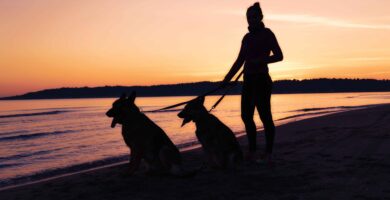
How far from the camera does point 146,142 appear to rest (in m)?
6.27

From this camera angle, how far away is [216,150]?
658 cm

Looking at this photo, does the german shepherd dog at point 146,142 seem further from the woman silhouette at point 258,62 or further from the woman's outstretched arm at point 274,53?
the woman's outstretched arm at point 274,53

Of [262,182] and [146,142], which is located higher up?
[146,142]

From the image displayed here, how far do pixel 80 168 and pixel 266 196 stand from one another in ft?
18.2

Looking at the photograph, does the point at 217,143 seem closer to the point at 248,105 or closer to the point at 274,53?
the point at 248,105

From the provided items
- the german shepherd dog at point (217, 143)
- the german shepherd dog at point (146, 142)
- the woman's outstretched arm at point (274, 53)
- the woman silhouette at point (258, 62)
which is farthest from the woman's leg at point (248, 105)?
the german shepherd dog at point (146, 142)

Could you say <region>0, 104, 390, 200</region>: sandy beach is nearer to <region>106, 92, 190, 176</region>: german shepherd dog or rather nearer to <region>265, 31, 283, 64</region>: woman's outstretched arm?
<region>106, 92, 190, 176</region>: german shepherd dog

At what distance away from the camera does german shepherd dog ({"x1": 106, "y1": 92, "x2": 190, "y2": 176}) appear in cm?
604

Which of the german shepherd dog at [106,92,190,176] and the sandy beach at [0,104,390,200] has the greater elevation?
the german shepherd dog at [106,92,190,176]

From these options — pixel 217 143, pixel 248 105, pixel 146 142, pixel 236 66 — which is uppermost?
pixel 236 66

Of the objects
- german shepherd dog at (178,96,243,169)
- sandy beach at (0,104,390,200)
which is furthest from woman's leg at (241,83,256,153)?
sandy beach at (0,104,390,200)

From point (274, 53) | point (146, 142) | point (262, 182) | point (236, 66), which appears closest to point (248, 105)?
point (236, 66)

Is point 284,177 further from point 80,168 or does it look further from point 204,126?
point 80,168

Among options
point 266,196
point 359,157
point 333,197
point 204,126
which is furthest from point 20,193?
point 359,157
